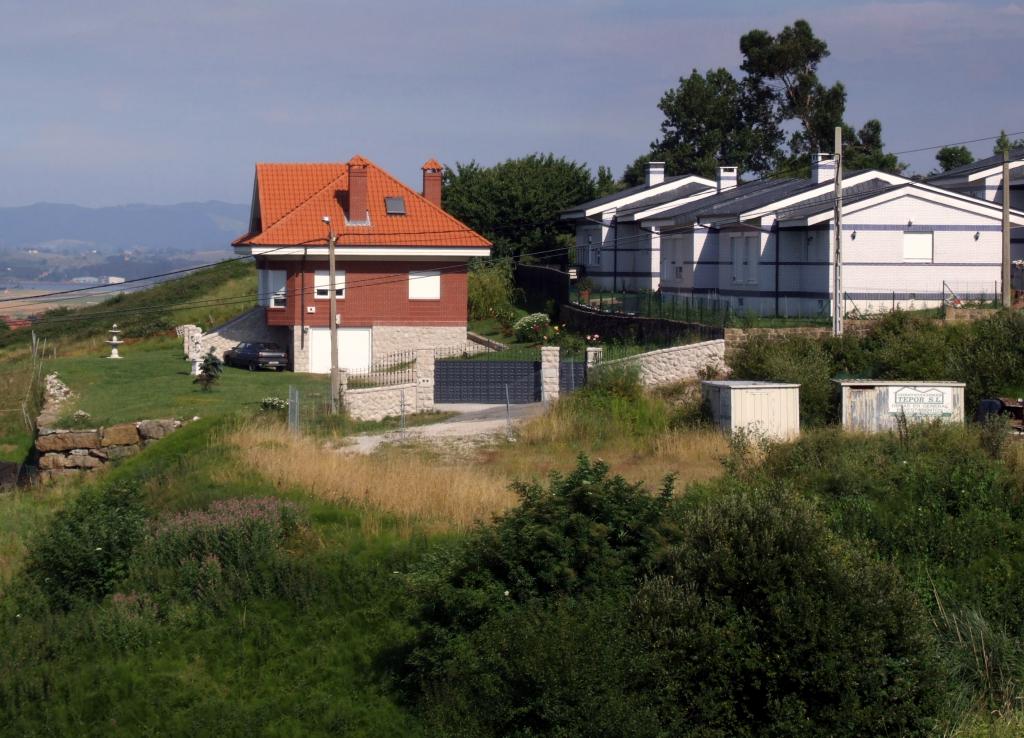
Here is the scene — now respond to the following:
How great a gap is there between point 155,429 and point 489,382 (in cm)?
871

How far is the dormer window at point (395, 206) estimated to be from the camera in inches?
1748

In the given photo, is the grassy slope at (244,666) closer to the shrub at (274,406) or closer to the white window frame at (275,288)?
the shrub at (274,406)

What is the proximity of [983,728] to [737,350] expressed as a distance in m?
19.1

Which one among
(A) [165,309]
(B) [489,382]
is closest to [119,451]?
(B) [489,382]

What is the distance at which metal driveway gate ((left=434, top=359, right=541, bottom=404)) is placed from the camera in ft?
104

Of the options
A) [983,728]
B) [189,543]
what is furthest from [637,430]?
[983,728]

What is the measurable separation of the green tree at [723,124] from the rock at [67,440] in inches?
1943

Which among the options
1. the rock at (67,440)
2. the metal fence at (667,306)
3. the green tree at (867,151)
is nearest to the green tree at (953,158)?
the green tree at (867,151)

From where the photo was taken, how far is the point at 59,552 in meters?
15.5

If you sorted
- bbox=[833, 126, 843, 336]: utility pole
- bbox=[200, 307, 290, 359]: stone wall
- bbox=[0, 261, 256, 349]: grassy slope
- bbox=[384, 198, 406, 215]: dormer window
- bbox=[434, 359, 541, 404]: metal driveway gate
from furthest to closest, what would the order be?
bbox=[0, 261, 256, 349]: grassy slope
bbox=[384, 198, 406, 215]: dormer window
bbox=[200, 307, 290, 359]: stone wall
bbox=[434, 359, 541, 404]: metal driveway gate
bbox=[833, 126, 843, 336]: utility pole

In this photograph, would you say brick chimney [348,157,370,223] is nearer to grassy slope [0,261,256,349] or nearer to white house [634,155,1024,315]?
grassy slope [0,261,256,349]

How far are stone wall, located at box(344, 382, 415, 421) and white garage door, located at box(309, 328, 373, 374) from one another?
11.8 m

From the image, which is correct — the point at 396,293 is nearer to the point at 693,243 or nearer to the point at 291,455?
the point at 693,243

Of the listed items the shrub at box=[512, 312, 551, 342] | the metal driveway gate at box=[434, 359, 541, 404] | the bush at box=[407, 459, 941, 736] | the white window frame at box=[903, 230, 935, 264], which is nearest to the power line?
the shrub at box=[512, 312, 551, 342]
